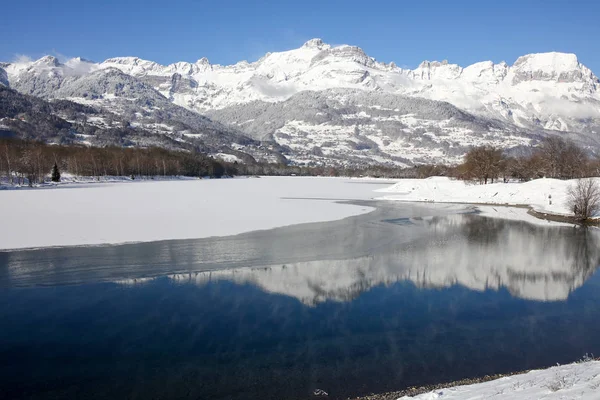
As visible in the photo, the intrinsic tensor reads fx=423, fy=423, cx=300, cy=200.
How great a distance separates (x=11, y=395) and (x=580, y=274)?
26995mm

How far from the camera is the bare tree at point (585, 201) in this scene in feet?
156

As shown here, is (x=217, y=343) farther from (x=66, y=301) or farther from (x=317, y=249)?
(x=317, y=249)

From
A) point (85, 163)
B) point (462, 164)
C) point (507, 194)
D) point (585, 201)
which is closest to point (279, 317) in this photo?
point (585, 201)

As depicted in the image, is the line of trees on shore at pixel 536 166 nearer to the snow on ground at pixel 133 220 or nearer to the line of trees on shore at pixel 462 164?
the line of trees on shore at pixel 462 164

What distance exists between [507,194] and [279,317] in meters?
65.1

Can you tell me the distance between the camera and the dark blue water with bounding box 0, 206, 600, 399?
38.6 feet

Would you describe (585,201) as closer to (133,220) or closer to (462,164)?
(133,220)

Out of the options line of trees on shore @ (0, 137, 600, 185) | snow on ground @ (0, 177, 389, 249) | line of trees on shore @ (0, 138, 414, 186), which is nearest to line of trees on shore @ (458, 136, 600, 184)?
line of trees on shore @ (0, 137, 600, 185)

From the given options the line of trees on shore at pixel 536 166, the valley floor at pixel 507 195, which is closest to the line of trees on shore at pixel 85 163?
the valley floor at pixel 507 195

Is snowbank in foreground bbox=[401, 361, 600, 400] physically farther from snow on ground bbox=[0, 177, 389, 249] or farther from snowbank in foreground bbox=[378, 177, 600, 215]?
snowbank in foreground bbox=[378, 177, 600, 215]

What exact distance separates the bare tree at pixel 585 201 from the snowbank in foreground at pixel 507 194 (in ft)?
7.69

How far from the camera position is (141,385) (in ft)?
37.0

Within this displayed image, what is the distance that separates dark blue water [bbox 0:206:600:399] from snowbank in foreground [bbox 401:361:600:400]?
1.83 m

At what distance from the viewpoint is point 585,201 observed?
47406 mm
